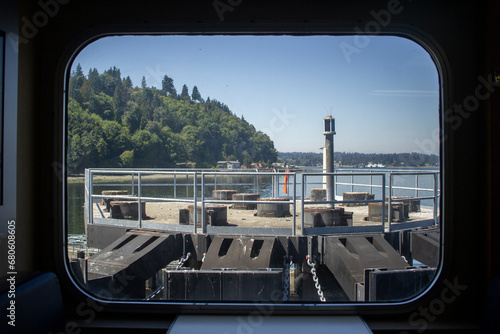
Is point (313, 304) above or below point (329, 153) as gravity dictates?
below

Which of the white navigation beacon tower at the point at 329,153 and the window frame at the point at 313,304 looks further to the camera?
the white navigation beacon tower at the point at 329,153

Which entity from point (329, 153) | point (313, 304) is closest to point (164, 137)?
point (329, 153)

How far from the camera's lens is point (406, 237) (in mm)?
4562

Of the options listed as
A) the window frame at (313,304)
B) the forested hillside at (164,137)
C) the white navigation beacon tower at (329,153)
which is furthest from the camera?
the forested hillside at (164,137)

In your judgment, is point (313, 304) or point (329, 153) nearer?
point (313, 304)

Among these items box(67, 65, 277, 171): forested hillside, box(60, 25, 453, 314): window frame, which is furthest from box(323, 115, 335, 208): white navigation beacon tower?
box(67, 65, 277, 171): forested hillside

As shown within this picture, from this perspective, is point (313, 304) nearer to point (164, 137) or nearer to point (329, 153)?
point (329, 153)

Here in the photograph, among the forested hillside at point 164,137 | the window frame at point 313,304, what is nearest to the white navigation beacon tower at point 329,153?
the window frame at point 313,304

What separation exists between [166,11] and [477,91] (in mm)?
1840

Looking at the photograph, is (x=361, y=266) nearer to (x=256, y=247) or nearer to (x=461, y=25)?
(x=256, y=247)

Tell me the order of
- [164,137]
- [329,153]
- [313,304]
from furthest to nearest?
[164,137], [329,153], [313,304]

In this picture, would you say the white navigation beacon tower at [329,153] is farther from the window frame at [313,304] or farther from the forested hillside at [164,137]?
the forested hillside at [164,137]

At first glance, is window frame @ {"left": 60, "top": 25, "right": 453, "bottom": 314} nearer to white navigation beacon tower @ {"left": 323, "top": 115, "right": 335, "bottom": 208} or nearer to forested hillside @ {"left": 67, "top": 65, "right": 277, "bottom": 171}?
white navigation beacon tower @ {"left": 323, "top": 115, "right": 335, "bottom": 208}

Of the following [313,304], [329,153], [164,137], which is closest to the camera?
[313,304]
